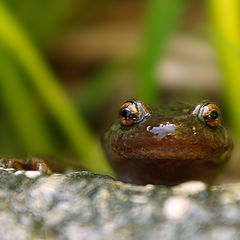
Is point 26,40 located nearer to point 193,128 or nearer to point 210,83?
point 193,128

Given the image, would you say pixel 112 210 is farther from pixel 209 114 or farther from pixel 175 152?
pixel 209 114

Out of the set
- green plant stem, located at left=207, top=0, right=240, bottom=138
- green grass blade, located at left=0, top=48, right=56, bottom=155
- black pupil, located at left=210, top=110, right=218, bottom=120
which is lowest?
green grass blade, located at left=0, top=48, right=56, bottom=155

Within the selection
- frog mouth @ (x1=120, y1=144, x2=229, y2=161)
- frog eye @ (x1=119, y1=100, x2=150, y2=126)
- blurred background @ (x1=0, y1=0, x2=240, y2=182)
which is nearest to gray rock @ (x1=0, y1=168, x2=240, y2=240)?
frog mouth @ (x1=120, y1=144, x2=229, y2=161)

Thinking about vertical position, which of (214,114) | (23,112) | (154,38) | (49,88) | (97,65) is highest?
(154,38)

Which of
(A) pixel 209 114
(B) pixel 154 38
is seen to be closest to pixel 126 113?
(A) pixel 209 114

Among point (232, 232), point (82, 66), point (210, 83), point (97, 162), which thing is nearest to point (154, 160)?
point (232, 232)

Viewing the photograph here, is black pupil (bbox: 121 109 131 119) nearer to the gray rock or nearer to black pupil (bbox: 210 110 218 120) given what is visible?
black pupil (bbox: 210 110 218 120)

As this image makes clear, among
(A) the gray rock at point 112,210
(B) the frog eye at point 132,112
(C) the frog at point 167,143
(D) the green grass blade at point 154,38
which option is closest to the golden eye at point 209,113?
(C) the frog at point 167,143
